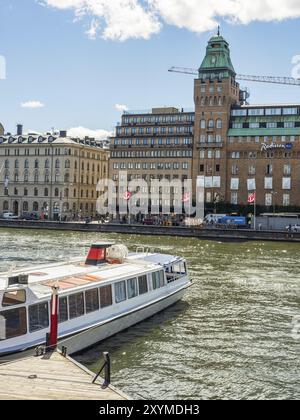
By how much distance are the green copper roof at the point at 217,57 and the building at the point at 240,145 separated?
0.24 meters

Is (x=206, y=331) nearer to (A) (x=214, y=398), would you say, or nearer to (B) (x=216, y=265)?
(A) (x=214, y=398)

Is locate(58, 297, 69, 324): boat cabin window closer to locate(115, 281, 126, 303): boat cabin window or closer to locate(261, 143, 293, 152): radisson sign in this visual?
locate(115, 281, 126, 303): boat cabin window

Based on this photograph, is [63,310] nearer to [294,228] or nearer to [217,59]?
[294,228]

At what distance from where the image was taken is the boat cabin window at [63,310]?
23.5m

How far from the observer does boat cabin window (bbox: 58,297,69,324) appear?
23.5 metres

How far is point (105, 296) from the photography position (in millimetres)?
26781

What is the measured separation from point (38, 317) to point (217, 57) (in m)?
127

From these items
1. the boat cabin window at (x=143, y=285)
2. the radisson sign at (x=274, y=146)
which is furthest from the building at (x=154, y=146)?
the boat cabin window at (x=143, y=285)

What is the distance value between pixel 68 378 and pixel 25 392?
1.58 m

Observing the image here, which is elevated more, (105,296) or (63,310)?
(105,296)

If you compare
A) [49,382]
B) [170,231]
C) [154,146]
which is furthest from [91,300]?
[154,146]

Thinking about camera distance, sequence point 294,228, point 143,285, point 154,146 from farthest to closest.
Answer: point 154,146, point 294,228, point 143,285

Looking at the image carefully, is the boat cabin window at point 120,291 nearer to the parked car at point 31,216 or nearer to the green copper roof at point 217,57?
the parked car at point 31,216

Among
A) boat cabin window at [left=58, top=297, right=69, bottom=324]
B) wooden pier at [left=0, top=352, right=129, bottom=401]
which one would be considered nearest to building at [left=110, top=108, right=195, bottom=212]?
boat cabin window at [left=58, top=297, right=69, bottom=324]
